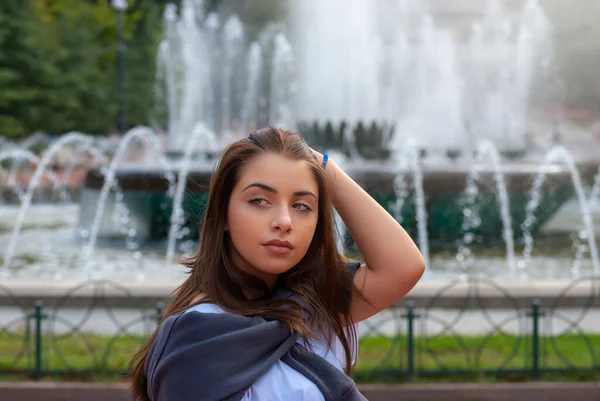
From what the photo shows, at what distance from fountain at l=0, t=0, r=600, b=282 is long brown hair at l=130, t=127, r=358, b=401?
10.2 inches

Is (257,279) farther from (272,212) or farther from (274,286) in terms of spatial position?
(272,212)

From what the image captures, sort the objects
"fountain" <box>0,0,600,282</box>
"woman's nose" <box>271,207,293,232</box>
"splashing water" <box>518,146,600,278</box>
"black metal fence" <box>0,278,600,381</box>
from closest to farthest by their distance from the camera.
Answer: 1. "woman's nose" <box>271,207,293,232</box>
2. "black metal fence" <box>0,278,600,381</box>
3. "splashing water" <box>518,146,600,278</box>
4. "fountain" <box>0,0,600,282</box>

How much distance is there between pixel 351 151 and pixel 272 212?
10897mm

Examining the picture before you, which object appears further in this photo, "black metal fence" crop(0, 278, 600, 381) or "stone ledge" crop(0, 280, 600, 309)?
"stone ledge" crop(0, 280, 600, 309)

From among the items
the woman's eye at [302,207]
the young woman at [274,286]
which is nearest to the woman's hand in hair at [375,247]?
the young woman at [274,286]

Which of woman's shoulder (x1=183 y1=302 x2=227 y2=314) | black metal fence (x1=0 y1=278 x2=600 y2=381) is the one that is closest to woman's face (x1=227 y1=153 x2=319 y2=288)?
woman's shoulder (x1=183 y1=302 x2=227 y2=314)

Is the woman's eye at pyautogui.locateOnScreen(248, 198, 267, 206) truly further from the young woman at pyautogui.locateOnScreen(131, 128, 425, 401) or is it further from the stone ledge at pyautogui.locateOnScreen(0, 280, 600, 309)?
the stone ledge at pyautogui.locateOnScreen(0, 280, 600, 309)

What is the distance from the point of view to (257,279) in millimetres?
1613

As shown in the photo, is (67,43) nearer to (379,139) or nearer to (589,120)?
(379,139)

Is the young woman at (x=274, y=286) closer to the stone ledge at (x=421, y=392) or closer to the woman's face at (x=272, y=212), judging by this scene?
the woman's face at (x=272, y=212)

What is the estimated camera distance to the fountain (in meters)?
10.2

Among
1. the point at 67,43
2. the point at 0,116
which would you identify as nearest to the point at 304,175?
the point at 0,116

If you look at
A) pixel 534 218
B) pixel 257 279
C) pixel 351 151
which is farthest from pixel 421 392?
pixel 351 151

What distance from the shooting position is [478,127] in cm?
3319
